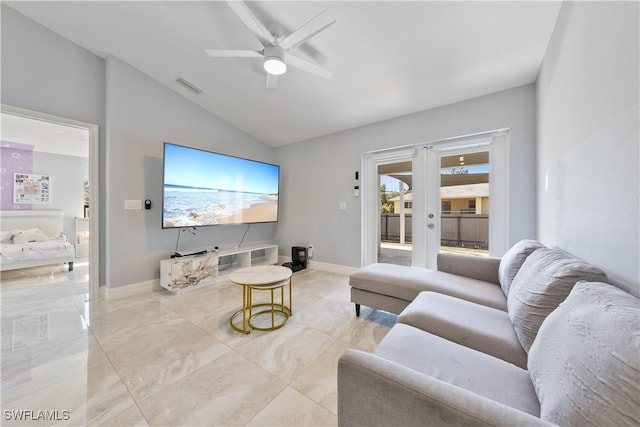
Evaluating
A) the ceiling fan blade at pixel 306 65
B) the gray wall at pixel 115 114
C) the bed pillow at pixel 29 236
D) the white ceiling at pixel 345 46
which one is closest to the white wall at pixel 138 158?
the gray wall at pixel 115 114

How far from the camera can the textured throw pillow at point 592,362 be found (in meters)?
0.49

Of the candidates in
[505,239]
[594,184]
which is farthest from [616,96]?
[505,239]

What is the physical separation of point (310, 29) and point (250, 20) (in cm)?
45

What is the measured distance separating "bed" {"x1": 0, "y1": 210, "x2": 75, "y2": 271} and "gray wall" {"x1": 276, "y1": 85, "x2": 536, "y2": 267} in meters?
3.71

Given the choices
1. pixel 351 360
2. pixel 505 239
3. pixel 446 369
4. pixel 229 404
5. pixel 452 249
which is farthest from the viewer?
pixel 452 249

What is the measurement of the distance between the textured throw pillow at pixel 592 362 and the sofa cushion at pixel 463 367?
3.1 inches

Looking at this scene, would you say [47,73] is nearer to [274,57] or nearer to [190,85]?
[190,85]

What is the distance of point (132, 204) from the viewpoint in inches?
114

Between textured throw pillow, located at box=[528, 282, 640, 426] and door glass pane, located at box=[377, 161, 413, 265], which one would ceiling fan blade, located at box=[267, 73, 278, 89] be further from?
textured throw pillow, located at box=[528, 282, 640, 426]

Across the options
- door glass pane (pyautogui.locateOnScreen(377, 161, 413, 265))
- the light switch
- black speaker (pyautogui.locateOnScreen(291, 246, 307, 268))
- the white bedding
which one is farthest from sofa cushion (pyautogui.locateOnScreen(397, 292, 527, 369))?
the white bedding

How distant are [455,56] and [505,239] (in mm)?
2047

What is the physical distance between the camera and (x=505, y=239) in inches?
103

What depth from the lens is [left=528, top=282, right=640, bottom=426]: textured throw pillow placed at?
490 mm

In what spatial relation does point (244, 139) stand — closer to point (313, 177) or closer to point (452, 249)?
point (313, 177)
